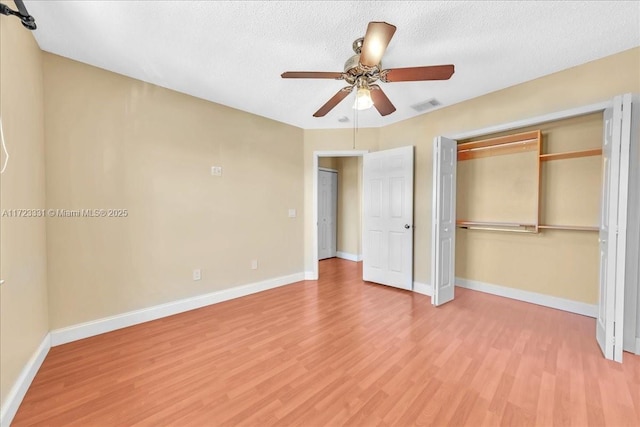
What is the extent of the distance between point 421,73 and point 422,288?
284 cm

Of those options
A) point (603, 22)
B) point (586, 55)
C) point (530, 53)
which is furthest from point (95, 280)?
point (586, 55)

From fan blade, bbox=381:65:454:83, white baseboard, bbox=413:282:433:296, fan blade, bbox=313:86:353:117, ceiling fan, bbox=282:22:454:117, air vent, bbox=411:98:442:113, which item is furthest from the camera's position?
white baseboard, bbox=413:282:433:296

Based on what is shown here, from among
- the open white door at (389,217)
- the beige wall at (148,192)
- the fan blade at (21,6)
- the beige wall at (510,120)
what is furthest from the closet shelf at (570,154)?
the fan blade at (21,6)

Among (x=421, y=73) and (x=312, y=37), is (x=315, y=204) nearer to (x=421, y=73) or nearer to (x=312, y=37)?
(x=312, y=37)

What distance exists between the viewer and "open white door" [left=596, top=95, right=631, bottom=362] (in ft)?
6.45

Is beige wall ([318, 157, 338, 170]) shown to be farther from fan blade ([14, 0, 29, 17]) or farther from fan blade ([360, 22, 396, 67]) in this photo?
fan blade ([14, 0, 29, 17])

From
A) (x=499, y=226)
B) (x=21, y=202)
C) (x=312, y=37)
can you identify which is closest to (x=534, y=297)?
(x=499, y=226)

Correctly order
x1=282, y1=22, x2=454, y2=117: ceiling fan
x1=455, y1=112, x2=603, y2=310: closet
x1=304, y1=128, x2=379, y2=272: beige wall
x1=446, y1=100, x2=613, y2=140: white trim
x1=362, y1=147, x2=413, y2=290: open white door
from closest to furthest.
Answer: x1=282, y1=22, x2=454, y2=117: ceiling fan, x1=446, y1=100, x2=613, y2=140: white trim, x1=455, y1=112, x2=603, y2=310: closet, x1=362, y1=147, x2=413, y2=290: open white door, x1=304, y1=128, x2=379, y2=272: beige wall

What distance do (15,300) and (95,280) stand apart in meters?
0.86

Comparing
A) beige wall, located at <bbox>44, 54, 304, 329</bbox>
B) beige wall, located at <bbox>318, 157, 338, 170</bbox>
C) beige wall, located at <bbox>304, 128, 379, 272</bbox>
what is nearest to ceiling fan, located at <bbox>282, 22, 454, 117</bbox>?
beige wall, located at <bbox>44, 54, 304, 329</bbox>

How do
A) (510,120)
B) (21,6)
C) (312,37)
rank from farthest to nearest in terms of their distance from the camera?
(510,120), (312,37), (21,6)

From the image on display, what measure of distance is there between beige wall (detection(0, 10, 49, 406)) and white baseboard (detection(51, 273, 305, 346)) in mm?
195

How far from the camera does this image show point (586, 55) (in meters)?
2.28

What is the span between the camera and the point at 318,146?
13.8ft
